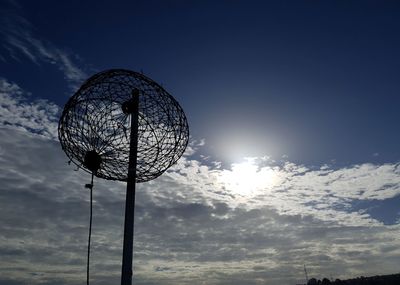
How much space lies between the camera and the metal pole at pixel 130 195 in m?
10.9

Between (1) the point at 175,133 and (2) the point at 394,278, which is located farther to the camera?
(2) the point at 394,278

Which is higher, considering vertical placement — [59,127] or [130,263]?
[59,127]

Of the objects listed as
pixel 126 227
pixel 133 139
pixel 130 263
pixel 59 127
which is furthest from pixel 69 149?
pixel 130 263

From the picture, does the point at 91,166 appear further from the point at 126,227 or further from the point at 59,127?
the point at 126,227

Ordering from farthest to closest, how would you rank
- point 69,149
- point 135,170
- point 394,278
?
1. point 394,278
2. point 69,149
3. point 135,170

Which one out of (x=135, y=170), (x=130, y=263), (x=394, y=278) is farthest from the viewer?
(x=394, y=278)

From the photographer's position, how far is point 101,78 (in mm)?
12016

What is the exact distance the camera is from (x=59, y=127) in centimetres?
1253

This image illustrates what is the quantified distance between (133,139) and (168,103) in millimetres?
1895

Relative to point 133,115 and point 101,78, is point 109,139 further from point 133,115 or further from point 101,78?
point 101,78

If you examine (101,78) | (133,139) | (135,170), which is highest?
(101,78)

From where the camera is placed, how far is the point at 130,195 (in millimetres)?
11805

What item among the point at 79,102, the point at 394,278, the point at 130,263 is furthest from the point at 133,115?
the point at 394,278

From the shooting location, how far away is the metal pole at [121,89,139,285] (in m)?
10.9
